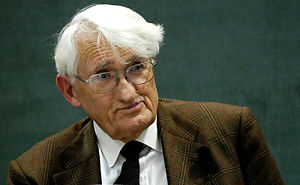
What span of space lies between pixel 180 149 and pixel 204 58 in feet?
2.33

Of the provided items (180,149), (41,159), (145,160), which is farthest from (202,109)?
(41,159)

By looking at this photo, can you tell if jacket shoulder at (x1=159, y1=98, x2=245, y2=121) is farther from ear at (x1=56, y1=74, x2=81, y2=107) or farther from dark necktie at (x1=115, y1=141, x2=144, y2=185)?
ear at (x1=56, y1=74, x2=81, y2=107)

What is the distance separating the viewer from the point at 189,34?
7.50ft

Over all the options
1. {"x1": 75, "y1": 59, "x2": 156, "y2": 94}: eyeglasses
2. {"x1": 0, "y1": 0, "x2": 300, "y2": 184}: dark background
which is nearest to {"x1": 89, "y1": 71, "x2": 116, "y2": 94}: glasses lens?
{"x1": 75, "y1": 59, "x2": 156, "y2": 94}: eyeglasses

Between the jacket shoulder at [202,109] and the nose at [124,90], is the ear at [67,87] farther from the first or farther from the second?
the jacket shoulder at [202,109]

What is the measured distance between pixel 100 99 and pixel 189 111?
1.33 feet

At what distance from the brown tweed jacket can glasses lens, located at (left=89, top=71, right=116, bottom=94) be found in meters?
0.30

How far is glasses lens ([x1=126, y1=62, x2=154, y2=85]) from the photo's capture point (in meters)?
1.60

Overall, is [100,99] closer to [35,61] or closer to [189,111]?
[189,111]

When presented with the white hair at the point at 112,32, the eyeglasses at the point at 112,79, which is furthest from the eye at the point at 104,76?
the white hair at the point at 112,32

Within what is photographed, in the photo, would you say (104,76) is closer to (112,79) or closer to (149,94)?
(112,79)

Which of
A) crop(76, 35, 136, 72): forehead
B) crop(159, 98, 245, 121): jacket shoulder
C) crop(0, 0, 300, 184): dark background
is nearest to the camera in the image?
crop(76, 35, 136, 72): forehead

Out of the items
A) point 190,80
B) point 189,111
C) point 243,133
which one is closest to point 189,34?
point 190,80

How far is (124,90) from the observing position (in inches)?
62.2
